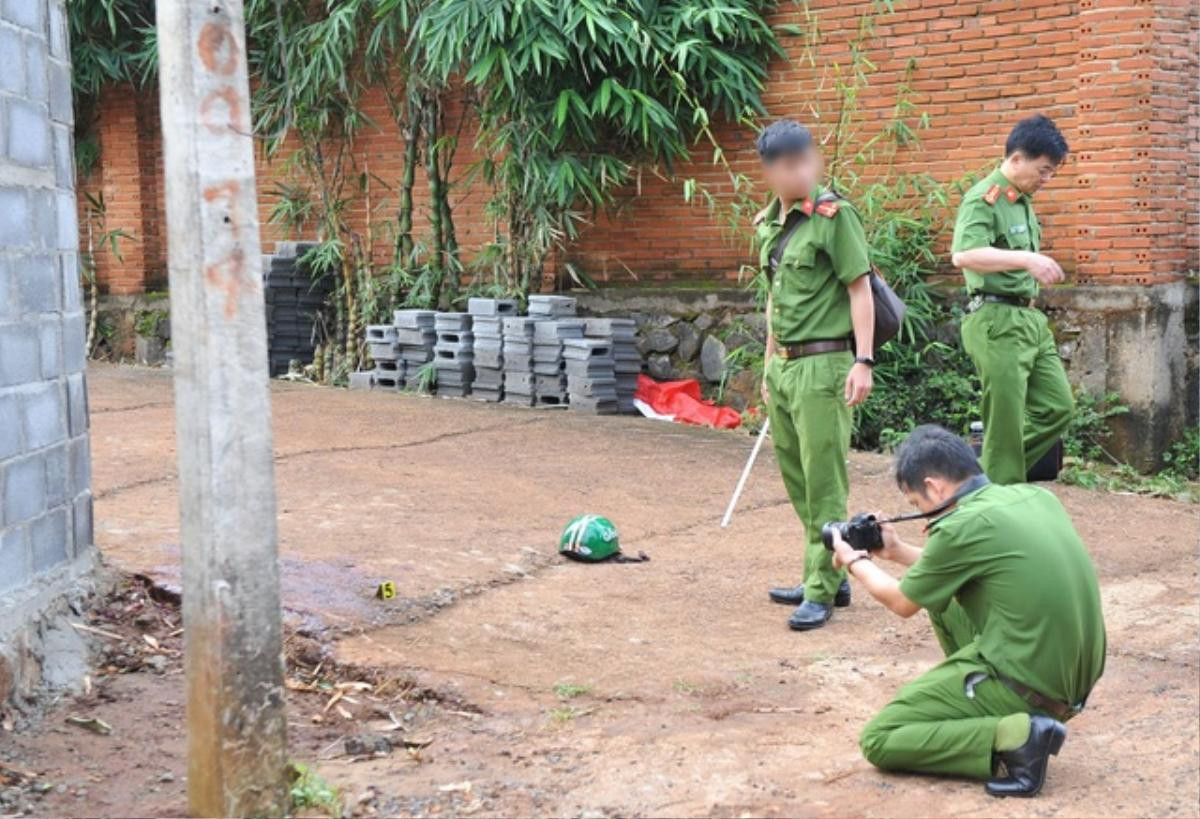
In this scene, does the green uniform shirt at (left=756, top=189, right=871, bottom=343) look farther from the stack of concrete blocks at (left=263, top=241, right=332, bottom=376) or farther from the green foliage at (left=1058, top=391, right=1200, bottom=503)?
the stack of concrete blocks at (left=263, top=241, right=332, bottom=376)

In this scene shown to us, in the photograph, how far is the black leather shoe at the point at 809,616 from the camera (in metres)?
5.82

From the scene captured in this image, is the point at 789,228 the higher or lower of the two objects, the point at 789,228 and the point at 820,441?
the higher

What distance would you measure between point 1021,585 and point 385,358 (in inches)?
337

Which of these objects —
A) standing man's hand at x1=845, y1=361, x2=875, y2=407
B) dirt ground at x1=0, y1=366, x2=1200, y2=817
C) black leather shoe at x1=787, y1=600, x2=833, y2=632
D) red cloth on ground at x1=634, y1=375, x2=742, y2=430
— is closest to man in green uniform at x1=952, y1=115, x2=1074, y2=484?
dirt ground at x1=0, y1=366, x2=1200, y2=817

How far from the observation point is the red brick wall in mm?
9367

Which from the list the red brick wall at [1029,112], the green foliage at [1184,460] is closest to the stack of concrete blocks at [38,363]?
the red brick wall at [1029,112]

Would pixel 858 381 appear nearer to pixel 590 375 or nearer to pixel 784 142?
pixel 784 142

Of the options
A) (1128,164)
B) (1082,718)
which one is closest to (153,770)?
(1082,718)

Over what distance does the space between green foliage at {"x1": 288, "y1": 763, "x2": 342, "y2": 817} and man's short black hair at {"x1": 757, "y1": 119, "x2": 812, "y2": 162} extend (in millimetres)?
2931

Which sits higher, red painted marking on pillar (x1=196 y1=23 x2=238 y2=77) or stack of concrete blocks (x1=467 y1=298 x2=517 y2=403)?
red painted marking on pillar (x1=196 y1=23 x2=238 y2=77)

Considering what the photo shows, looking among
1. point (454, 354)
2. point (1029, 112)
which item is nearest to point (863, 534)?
point (1029, 112)

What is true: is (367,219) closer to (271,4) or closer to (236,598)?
(271,4)

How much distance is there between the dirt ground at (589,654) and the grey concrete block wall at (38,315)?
55cm

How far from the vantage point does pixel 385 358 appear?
12.1 m
